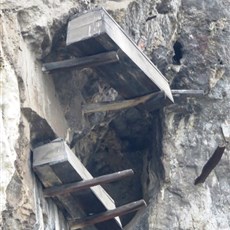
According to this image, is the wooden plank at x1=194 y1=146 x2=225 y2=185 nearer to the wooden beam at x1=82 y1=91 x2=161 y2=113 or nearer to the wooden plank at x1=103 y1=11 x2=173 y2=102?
the wooden plank at x1=103 y1=11 x2=173 y2=102

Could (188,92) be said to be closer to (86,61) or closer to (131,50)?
(131,50)

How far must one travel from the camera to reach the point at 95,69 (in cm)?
578

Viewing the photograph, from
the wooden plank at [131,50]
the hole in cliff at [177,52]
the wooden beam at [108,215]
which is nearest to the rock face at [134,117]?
the hole in cliff at [177,52]

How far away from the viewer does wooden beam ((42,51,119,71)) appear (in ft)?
18.3

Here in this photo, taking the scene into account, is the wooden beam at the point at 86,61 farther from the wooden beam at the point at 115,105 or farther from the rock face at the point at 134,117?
the wooden beam at the point at 115,105

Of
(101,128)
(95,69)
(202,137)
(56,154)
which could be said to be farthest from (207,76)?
(56,154)

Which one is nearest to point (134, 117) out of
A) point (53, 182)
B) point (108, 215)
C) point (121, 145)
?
point (121, 145)

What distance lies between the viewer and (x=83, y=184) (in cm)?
546

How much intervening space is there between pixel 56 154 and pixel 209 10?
2.55 metres

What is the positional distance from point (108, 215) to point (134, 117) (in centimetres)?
159

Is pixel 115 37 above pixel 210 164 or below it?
above

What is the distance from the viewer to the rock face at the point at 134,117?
5.20 meters

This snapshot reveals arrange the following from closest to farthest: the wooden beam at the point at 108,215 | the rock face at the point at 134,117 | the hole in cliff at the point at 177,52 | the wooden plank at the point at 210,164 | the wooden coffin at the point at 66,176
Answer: the rock face at the point at 134,117, the wooden coffin at the point at 66,176, the wooden beam at the point at 108,215, the wooden plank at the point at 210,164, the hole in cliff at the point at 177,52

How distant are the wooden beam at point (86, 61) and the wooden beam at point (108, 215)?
0.89m
